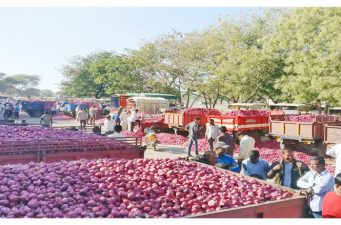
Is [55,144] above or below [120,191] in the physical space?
above

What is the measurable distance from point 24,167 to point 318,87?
1573 centimetres

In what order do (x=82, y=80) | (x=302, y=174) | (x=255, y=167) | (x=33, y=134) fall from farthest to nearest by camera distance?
1. (x=82, y=80)
2. (x=33, y=134)
3. (x=255, y=167)
4. (x=302, y=174)

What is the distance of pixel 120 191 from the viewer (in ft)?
16.4

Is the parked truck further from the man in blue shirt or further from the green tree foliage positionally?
the man in blue shirt

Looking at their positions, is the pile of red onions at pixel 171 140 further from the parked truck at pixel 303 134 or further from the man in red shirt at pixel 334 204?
the man in red shirt at pixel 334 204

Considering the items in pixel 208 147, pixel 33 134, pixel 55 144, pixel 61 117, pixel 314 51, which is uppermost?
pixel 314 51

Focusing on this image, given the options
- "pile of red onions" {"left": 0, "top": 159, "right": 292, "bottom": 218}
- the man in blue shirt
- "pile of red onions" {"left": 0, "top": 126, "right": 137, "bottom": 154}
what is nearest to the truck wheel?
"pile of red onions" {"left": 0, "top": 126, "right": 137, "bottom": 154}

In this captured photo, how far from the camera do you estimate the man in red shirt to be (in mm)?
4531

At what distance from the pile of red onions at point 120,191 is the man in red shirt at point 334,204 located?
55 cm

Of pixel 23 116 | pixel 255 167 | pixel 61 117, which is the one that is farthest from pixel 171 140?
pixel 23 116

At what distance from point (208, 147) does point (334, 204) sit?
12244mm

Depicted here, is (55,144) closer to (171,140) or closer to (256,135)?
(171,140)

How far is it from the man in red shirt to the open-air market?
0.04 ft

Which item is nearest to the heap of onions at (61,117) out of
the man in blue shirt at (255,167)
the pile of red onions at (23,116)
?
the pile of red onions at (23,116)
